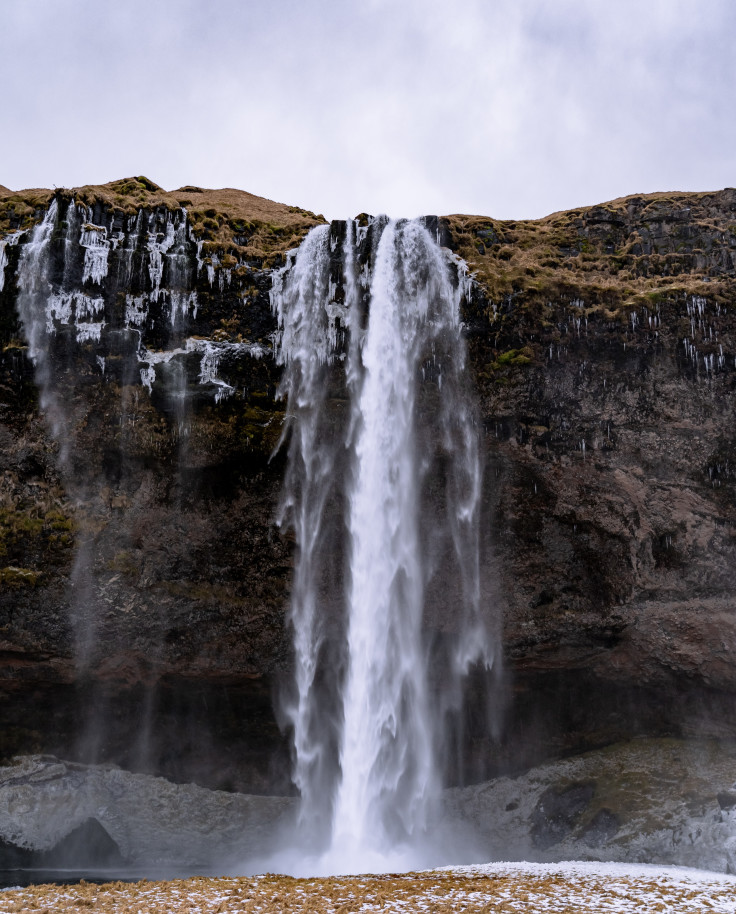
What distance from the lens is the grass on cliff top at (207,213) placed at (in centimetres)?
2058

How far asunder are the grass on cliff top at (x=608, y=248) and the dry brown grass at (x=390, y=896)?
13.0m

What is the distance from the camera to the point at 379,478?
797 inches

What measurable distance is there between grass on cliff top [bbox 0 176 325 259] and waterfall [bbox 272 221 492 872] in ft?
4.79

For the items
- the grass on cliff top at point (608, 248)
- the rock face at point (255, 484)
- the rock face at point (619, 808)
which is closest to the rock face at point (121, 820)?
the rock face at point (255, 484)

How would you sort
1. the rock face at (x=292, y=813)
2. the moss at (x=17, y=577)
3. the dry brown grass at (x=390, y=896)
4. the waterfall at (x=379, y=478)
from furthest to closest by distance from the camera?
1. the waterfall at (x=379, y=478)
2. the moss at (x=17, y=577)
3. the rock face at (x=292, y=813)
4. the dry brown grass at (x=390, y=896)

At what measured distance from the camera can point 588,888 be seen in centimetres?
1239

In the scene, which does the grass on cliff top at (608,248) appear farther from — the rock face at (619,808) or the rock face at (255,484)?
the rock face at (619,808)

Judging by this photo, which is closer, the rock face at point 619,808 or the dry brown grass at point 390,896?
the dry brown grass at point 390,896

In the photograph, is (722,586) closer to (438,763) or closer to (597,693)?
(597,693)

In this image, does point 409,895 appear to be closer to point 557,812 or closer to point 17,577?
point 557,812

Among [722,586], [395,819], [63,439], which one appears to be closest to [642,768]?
[722,586]

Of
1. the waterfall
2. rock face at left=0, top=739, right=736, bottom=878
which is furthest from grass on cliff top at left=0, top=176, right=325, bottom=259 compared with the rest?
rock face at left=0, top=739, right=736, bottom=878

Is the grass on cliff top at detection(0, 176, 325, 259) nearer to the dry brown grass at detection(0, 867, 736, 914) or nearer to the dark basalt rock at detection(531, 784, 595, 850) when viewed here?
the dry brown grass at detection(0, 867, 736, 914)

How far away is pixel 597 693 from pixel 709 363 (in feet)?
28.5
